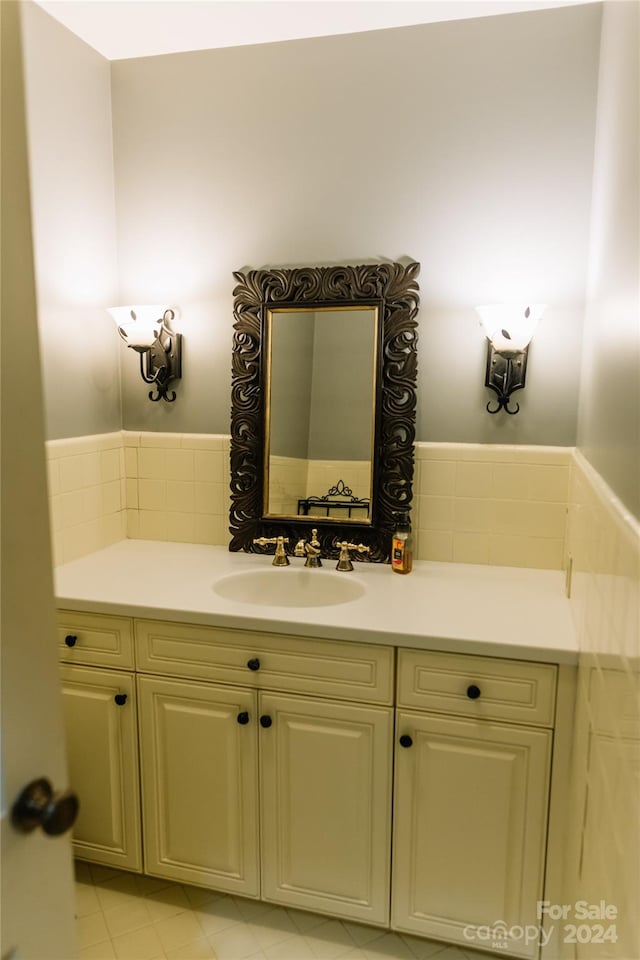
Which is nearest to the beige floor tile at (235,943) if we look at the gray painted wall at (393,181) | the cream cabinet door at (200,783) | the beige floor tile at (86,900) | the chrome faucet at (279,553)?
the cream cabinet door at (200,783)

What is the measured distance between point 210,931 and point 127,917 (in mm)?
249

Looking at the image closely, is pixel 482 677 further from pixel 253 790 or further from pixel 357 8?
pixel 357 8

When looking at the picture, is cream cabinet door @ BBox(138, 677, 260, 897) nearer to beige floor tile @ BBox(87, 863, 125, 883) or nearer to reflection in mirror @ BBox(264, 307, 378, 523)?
beige floor tile @ BBox(87, 863, 125, 883)

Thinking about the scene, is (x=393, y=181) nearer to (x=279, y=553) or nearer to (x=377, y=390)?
(x=377, y=390)

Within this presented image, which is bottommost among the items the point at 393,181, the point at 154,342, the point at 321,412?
the point at 321,412

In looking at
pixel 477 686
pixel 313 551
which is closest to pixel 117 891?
pixel 313 551

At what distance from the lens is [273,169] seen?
2109 mm

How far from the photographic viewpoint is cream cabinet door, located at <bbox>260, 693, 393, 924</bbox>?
5.29ft

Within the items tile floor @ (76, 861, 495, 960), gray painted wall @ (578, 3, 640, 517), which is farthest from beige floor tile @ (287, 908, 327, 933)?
gray painted wall @ (578, 3, 640, 517)

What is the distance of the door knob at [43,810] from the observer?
2.05 ft

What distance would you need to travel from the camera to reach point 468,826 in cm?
156

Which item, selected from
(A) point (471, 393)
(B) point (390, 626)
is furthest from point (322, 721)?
(A) point (471, 393)

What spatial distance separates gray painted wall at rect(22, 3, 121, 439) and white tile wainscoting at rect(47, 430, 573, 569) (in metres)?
0.15

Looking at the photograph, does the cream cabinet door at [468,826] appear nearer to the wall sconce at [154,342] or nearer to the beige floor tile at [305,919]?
the beige floor tile at [305,919]
